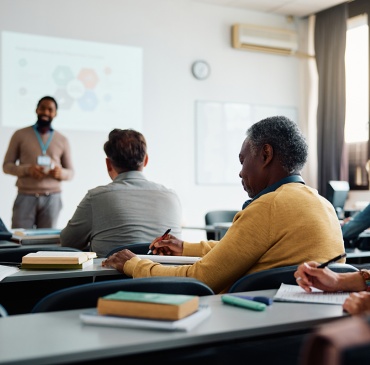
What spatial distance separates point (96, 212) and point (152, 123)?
13.4 feet

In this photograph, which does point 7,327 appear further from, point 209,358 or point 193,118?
Answer: point 193,118

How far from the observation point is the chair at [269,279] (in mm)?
1661

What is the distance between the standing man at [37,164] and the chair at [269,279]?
12.3ft

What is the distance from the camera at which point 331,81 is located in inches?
296

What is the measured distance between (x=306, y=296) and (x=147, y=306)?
0.53m

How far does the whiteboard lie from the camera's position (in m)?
7.22

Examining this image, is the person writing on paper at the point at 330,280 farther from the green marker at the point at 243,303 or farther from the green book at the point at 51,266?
the green book at the point at 51,266

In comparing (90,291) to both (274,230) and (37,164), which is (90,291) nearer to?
(274,230)

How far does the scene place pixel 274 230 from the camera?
181 cm

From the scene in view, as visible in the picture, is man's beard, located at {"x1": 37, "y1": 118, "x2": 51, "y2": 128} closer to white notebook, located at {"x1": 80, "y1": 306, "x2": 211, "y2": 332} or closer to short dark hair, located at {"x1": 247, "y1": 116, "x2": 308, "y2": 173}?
short dark hair, located at {"x1": 247, "y1": 116, "x2": 308, "y2": 173}

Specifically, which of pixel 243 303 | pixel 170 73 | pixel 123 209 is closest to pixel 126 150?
pixel 123 209

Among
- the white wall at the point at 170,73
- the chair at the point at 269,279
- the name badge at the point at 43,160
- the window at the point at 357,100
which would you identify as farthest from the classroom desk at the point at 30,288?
the window at the point at 357,100

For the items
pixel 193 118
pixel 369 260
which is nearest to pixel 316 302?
pixel 369 260

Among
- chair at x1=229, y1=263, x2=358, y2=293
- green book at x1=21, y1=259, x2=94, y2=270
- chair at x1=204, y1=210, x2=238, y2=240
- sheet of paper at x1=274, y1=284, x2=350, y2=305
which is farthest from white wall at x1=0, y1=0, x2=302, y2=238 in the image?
sheet of paper at x1=274, y1=284, x2=350, y2=305
